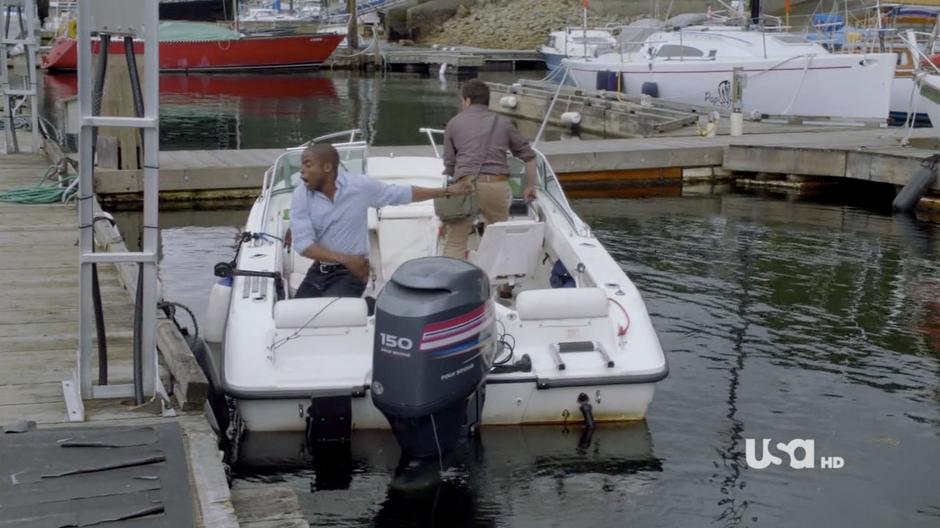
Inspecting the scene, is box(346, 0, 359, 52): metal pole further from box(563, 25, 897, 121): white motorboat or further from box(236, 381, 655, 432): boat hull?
box(236, 381, 655, 432): boat hull

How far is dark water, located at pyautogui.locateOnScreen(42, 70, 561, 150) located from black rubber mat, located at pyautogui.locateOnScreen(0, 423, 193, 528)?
62.6ft

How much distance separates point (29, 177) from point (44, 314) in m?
6.77

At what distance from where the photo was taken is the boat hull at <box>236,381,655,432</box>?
6707mm

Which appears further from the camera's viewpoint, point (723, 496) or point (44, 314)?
point (44, 314)

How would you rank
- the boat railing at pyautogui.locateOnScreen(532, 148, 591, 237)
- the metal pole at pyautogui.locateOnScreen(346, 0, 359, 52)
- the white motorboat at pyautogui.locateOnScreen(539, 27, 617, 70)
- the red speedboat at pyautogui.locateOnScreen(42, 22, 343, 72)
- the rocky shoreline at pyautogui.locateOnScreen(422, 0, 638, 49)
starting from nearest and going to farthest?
the boat railing at pyautogui.locateOnScreen(532, 148, 591, 237), the white motorboat at pyautogui.locateOnScreen(539, 27, 617, 70), the red speedboat at pyautogui.locateOnScreen(42, 22, 343, 72), the metal pole at pyautogui.locateOnScreen(346, 0, 359, 52), the rocky shoreline at pyautogui.locateOnScreen(422, 0, 638, 49)

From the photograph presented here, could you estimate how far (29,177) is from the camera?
14.0 m

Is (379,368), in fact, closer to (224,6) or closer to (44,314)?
(44,314)

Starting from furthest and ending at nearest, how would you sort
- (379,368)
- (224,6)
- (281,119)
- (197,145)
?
(224,6) → (281,119) → (197,145) → (379,368)

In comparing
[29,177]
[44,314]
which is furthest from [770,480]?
[29,177]

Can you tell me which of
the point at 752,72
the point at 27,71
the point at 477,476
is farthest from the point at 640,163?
the point at 477,476

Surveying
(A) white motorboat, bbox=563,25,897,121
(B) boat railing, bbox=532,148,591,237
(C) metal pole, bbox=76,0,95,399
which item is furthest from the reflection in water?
(A) white motorboat, bbox=563,25,897,121

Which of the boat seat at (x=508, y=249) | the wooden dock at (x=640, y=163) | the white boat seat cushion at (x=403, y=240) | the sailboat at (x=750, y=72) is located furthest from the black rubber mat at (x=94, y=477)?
the sailboat at (x=750, y=72)

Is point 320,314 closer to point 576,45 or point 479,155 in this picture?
point 479,155

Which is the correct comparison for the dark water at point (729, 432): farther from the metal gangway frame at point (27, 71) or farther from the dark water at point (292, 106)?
the dark water at point (292, 106)
